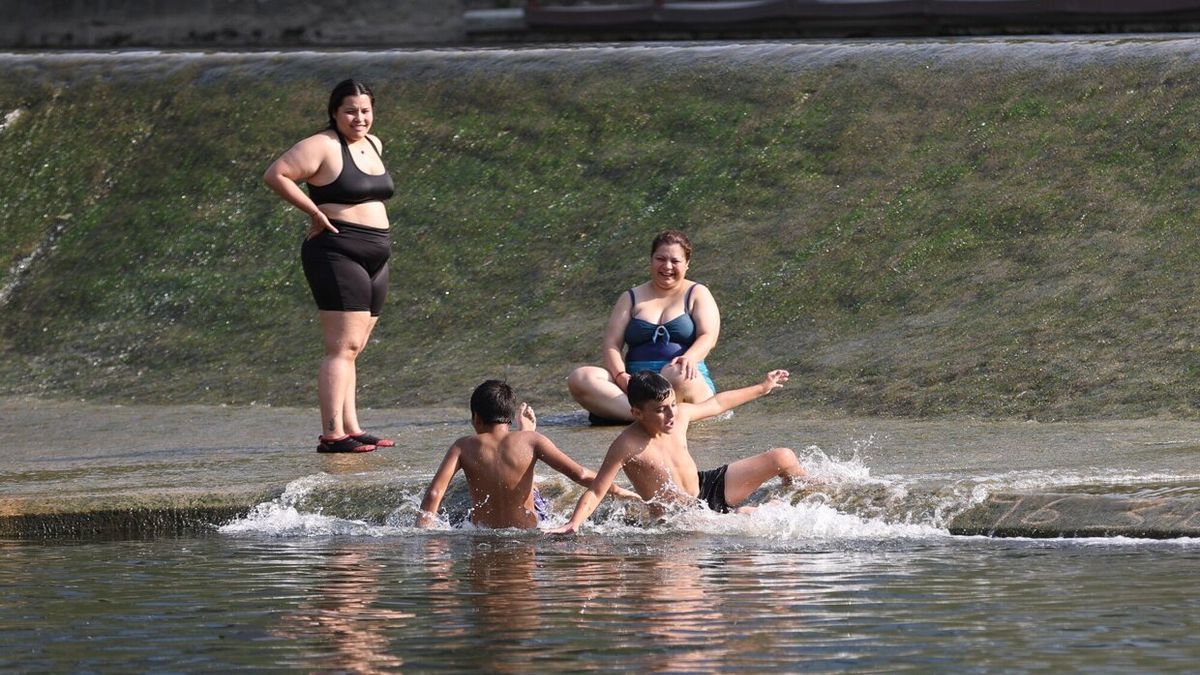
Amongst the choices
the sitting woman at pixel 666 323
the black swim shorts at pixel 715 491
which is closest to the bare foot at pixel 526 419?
the black swim shorts at pixel 715 491

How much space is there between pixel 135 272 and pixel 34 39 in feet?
28.6

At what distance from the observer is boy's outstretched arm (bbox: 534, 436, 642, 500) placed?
805 cm

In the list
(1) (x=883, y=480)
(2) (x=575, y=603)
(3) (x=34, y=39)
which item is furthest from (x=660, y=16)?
(2) (x=575, y=603)

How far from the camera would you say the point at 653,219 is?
15930mm

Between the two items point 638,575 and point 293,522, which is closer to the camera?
point 638,575

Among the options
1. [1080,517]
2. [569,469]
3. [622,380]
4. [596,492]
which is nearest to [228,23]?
[622,380]

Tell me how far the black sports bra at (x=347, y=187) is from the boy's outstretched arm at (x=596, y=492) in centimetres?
266

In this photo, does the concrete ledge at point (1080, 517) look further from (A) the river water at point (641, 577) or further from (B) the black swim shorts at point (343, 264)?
(B) the black swim shorts at point (343, 264)

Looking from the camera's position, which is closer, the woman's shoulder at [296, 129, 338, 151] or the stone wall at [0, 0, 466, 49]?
the woman's shoulder at [296, 129, 338, 151]

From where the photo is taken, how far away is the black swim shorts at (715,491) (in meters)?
8.18

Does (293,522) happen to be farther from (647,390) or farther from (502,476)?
(647,390)

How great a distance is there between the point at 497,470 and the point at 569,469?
30 centimetres

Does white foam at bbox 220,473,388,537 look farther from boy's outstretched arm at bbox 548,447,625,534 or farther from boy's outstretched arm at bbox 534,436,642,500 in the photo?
boy's outstretched arm at bbox 548,447,625,534

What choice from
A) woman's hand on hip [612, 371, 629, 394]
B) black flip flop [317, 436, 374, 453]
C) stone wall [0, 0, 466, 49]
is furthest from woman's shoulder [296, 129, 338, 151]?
stone wall [0, 0, 466, 49]
